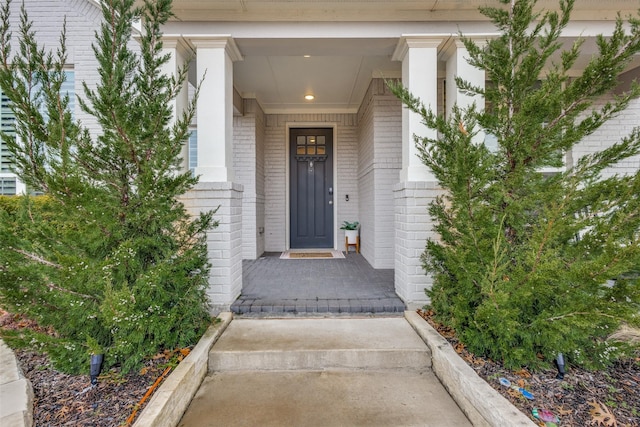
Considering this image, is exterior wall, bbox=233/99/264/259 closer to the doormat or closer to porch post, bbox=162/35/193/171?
the doormat

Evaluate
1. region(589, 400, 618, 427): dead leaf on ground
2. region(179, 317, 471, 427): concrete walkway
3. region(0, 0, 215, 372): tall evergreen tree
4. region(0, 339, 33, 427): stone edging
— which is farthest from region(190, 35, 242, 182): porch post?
region(589, 400, 618, 427): dead leaf on ground

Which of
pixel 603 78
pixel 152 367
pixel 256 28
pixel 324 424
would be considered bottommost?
pixel 324 424

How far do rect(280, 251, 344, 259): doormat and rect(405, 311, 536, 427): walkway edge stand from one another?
295 cm

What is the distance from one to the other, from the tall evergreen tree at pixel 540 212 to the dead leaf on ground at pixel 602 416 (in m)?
0.27

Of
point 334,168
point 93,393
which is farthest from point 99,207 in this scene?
point 334,168

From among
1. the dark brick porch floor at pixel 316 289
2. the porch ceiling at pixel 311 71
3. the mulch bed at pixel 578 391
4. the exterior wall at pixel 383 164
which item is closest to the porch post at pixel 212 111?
the porch ceiling at pixel 311 71

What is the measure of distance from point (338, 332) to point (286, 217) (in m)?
3.69

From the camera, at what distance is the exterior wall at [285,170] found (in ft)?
19.2

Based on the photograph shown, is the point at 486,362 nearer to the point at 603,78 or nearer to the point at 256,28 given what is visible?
the point at 603,78

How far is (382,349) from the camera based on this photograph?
83.5 inches

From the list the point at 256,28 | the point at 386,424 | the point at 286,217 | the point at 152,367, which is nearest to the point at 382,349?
the point at 386,424

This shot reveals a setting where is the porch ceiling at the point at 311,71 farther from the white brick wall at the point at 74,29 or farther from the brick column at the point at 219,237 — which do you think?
the white brick wall at the point at 74,29

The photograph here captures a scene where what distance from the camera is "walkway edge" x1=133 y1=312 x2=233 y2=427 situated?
1459 millimetres

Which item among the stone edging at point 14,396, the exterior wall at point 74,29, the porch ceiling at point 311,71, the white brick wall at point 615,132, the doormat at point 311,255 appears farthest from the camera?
the doormat at point 311,255
